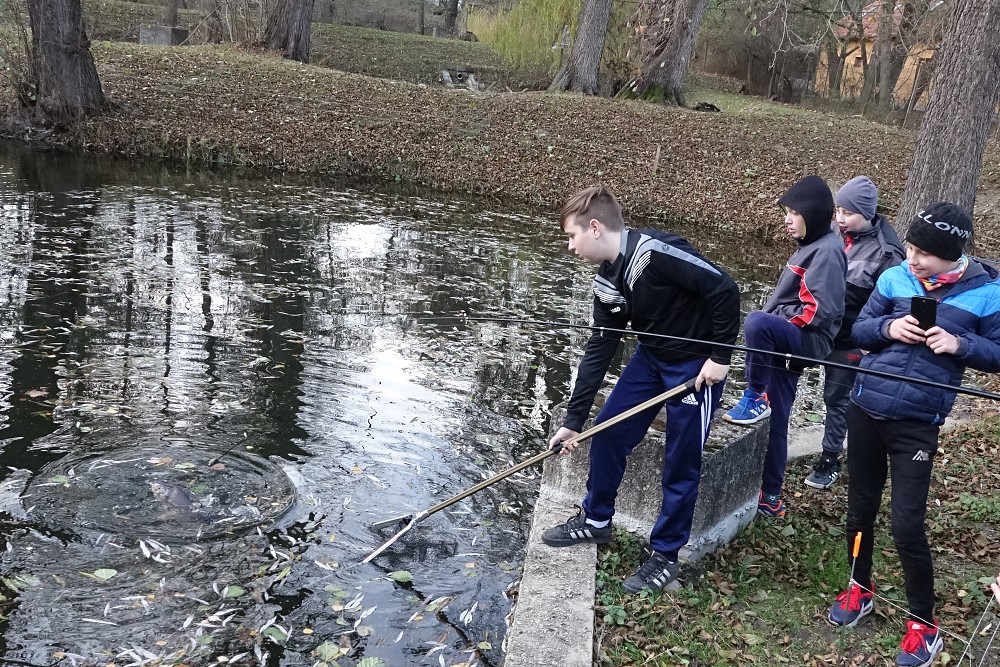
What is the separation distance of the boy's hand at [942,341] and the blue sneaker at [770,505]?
5.61 feet

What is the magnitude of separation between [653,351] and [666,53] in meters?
22.0

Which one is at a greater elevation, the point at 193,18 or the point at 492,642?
the point at 193,18

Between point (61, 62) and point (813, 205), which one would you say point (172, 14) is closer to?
point (61, 62)

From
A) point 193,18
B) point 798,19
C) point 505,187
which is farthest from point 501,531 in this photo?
point 798,19

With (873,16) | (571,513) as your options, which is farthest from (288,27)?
(571,513)

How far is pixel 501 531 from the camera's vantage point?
503 centimetres

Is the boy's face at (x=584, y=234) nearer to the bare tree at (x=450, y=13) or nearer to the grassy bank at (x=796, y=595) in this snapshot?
the grassy bank at (x=796, y=595)

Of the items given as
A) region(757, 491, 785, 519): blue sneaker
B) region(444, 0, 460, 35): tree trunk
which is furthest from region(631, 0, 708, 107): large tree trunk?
region(757, 491, 785, 519): blue sneaker

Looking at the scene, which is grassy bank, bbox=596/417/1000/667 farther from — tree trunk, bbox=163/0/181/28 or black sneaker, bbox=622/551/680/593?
tree trunk, bbox=163/0/181/28

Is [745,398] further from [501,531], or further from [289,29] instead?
[289,29]

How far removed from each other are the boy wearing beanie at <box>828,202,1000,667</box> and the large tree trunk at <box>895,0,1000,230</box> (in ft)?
19.2

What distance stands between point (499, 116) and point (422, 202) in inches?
230

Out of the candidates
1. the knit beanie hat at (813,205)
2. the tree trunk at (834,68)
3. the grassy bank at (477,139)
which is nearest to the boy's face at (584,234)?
the knit beanie hat at (813,205)

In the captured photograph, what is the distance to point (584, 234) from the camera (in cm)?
392
